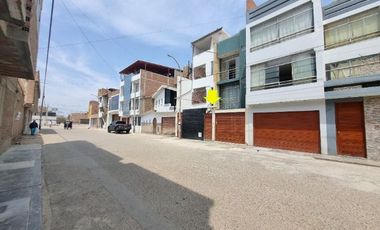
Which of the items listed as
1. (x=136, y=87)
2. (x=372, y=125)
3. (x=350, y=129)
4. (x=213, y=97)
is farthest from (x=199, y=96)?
(x=136, y=87)

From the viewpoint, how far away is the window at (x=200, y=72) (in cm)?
2375

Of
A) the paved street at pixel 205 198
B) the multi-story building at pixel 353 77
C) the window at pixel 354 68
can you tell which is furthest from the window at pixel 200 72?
the paved street at pixel 205 198

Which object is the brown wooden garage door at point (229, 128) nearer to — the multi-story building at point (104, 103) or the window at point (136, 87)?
the window at point (136, 87)

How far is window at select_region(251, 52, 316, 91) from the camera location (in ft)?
45.0

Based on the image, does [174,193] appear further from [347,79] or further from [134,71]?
[134,71]

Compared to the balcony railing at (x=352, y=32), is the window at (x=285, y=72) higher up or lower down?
lower down

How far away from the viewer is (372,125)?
11.0 m

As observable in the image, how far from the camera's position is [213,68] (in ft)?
72.3

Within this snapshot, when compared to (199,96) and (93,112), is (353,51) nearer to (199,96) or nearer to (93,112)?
(199,96)

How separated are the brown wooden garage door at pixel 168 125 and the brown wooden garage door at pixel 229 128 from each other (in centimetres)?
763

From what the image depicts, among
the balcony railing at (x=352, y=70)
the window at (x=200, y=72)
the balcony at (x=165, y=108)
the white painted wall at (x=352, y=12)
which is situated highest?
the white painted wall at (x=352, y=12)

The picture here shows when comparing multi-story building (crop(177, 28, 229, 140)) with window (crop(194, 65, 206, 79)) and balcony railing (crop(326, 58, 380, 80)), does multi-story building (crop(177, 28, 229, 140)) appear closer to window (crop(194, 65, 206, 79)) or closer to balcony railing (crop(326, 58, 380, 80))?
window (crop(194, 65, 206, 79))

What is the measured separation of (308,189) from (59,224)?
5.70 meters

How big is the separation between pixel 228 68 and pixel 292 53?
8.25m
